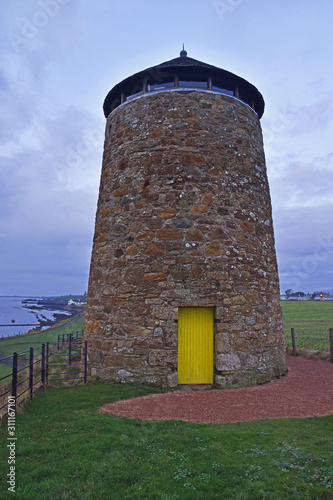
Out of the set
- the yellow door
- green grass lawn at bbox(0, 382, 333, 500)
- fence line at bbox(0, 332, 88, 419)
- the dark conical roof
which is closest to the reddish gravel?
green grass lawn at bbox(0, 382, 333, 500)

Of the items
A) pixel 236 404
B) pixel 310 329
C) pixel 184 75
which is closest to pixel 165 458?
pixel 236 404

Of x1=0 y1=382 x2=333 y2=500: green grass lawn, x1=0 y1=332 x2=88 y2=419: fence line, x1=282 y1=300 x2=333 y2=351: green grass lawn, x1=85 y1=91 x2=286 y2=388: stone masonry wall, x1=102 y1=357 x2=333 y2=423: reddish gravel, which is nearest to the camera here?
x1=0 y1=382 x2=333 y2=500: green grass lawn

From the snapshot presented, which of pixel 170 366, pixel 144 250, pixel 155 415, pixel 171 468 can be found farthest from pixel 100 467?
pixel 144 250

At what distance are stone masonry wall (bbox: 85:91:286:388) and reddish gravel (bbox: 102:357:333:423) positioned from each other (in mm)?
623

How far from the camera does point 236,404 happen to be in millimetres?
7176

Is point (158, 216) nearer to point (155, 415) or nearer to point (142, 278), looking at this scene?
point (142, 278)

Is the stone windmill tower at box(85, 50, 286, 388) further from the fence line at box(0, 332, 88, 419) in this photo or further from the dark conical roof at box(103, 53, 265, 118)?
the fence line at box(0, 332, 88, 419)

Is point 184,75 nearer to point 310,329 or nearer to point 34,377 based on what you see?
point 34,377

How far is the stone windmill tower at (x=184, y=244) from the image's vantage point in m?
8.54

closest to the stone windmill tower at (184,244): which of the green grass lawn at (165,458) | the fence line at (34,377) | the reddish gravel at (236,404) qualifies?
the fence line at (34,377)

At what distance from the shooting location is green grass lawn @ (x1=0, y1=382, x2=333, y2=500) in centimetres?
367

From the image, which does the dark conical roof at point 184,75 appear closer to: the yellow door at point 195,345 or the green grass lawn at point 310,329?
the yellow door at point 195,345

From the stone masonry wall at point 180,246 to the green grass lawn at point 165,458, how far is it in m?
2.51

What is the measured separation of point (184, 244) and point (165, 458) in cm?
514
